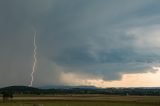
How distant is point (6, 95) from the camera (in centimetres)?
12000

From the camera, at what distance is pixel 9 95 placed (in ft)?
400

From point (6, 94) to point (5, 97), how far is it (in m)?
1.52

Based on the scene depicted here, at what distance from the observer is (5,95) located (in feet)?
392

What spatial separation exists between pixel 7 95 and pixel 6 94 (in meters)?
0.90

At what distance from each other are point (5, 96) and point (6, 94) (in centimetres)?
195

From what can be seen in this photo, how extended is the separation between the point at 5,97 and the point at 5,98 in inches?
46.3

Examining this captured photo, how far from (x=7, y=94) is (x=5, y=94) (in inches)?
47.7

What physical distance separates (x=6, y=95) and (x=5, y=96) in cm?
66

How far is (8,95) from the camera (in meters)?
121

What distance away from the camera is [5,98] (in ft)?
398

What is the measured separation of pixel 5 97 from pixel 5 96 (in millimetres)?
992

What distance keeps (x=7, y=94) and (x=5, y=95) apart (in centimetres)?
245

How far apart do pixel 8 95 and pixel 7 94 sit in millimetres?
955
